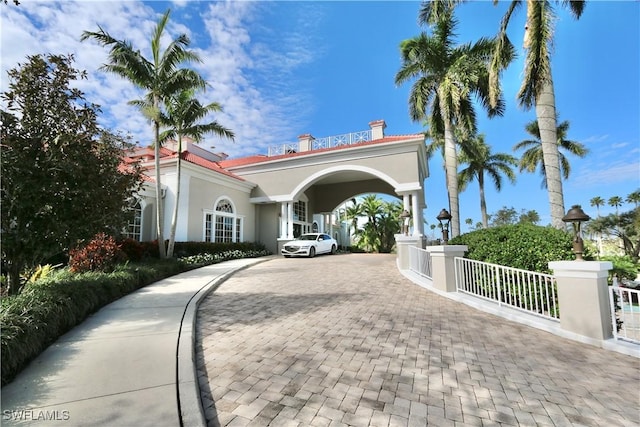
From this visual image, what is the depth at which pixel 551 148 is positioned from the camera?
9.25m

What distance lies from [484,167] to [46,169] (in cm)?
3236

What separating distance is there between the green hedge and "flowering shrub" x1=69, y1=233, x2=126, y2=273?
693mm

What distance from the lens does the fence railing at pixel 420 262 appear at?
30.7ft

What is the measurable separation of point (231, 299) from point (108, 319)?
96.2 inches

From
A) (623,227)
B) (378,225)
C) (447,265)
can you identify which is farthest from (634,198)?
(447,265)

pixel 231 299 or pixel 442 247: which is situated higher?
pixel 442 247

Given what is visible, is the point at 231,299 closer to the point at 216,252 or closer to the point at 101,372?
the point at 101,372

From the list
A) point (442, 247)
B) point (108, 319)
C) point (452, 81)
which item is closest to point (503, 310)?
point (442, 247)

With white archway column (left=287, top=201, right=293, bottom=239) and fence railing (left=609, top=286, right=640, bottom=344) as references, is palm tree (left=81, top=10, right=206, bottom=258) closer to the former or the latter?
white archway column (left=287, top=201, right=293, bottom=239)

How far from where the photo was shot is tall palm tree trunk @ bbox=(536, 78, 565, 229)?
8992 mm

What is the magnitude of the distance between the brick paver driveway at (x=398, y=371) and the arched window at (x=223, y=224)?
10.9m

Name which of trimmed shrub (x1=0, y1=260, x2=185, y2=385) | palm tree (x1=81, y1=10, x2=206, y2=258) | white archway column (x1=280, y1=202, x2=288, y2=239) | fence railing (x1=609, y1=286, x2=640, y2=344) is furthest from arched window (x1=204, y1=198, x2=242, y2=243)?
fence railing (x1=609, y1=286, x2=640, y2=344)

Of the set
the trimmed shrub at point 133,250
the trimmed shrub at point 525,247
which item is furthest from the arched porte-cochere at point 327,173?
the trimmed shrub at point 133,250

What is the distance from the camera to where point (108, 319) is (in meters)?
5.45
